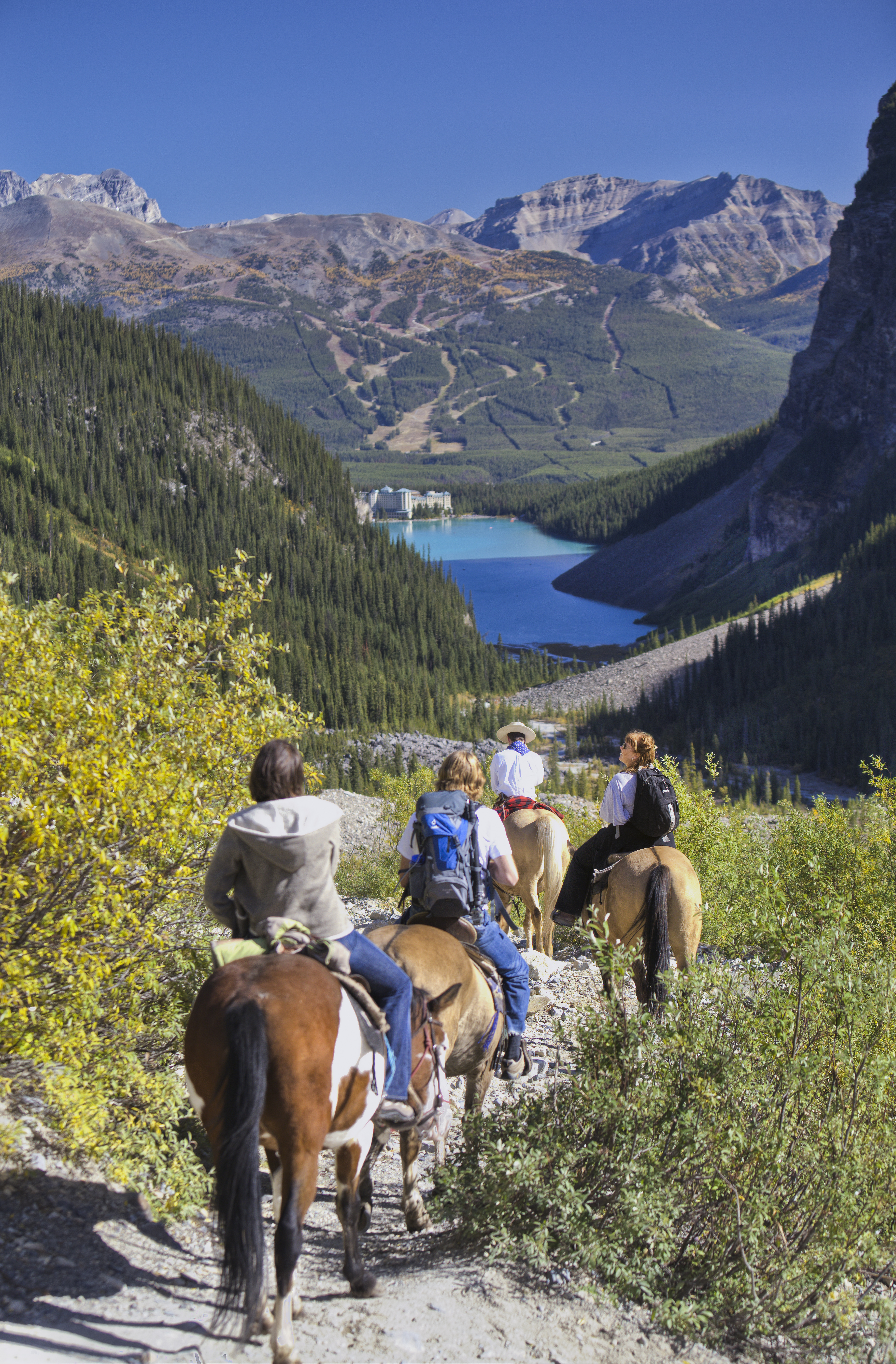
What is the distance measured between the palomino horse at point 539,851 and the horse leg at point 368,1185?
6963mm

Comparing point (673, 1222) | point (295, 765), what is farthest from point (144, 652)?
point (673, 1222)

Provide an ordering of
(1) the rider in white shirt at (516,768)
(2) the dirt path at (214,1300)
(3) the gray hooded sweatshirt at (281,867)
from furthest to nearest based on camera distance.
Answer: (1) the rider in white shirt at (516,768) < (3) the gray hooded sweatshirt at (281,867) < (2) the dirt path at (214,1300)

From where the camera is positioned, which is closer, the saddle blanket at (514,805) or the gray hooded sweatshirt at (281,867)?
the gray hooded sweatshirt at (281,867)

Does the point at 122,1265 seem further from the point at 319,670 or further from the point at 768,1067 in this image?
the point at 319,670

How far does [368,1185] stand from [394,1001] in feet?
4.94

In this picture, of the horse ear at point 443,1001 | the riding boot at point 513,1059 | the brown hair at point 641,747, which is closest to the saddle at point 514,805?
the brown hair at point 641,747

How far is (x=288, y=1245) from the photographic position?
5.03m

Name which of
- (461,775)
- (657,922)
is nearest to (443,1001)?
→ (461,775)

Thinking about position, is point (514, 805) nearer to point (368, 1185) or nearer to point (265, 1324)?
point (368, 1185)

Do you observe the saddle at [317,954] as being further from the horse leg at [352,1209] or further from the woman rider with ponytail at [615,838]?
the woman rider with ponytail at [615,838]

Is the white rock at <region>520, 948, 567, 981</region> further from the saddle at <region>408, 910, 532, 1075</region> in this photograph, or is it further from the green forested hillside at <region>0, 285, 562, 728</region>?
the green forested hillside at <region>0, 285, 562, 728</region>

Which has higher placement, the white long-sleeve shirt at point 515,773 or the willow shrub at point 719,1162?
the white long-sleeve shirt at point 515,773

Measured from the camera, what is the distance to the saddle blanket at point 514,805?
13.8m

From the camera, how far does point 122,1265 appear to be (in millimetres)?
5922
